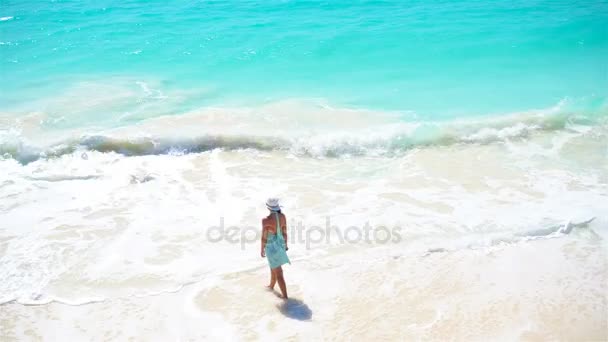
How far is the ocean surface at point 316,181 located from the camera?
562 centimetres

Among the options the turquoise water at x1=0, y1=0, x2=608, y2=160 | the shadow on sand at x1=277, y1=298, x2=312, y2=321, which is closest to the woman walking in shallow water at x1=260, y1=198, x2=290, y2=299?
the shadow on sand at x1=277, y1=298, x2=312, y2=321

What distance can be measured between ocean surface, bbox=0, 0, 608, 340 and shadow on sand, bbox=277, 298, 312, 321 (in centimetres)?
3

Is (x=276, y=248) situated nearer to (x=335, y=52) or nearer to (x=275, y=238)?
(x=275, y=238)

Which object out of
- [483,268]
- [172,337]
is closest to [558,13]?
[483,268]

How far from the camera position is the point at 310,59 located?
55.6 feet

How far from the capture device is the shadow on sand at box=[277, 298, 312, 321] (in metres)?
5.50

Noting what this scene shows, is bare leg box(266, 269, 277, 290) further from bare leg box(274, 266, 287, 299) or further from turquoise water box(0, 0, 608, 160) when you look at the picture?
turquoise water box(0, 0, 608, 160)

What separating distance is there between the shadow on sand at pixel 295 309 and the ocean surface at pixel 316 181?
30 mm

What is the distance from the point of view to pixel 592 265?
6.16 metres

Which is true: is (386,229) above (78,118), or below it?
below

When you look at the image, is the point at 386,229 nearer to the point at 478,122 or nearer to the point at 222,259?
the point at 222,259

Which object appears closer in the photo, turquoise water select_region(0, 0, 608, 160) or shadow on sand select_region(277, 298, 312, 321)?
shadow on sand select_region(277, 298, 312, 321)

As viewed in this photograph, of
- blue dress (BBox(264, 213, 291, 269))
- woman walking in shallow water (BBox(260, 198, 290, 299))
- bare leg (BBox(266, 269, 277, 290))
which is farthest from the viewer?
bare leg (BBox(266, 269, 277, 290))

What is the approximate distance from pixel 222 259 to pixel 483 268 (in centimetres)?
367
